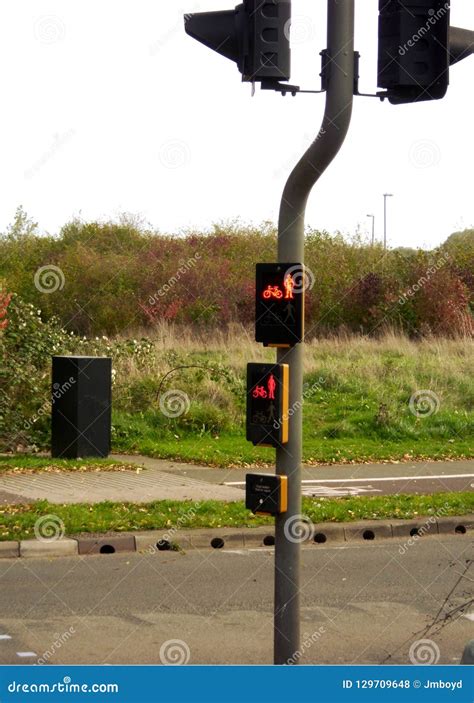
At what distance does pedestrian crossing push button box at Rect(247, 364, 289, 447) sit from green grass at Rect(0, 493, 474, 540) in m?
5.23

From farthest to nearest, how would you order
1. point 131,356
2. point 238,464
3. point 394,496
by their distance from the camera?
1. point 131,356
2. point 238,464
3. point 394,496

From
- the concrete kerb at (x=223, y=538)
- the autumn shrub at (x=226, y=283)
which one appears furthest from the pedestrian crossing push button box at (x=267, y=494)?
the autumn shrub at (x=226, y=283)

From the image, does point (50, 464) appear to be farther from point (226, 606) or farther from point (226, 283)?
point (226, 283)

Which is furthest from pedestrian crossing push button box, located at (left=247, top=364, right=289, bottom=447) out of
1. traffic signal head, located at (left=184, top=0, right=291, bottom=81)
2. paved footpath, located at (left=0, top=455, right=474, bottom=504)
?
paved footpath, located at (left=0, top=455, right=474, bottom=504)

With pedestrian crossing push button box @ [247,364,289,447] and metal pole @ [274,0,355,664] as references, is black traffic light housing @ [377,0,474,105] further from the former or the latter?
pedestrian crossing push button box @ [247,364,289,447]

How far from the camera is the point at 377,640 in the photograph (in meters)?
7.64

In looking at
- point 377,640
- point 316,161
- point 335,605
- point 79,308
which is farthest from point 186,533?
point 79,308

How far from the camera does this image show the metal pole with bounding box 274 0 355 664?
5.73 meters

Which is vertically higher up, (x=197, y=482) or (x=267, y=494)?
(x=267, y=494)

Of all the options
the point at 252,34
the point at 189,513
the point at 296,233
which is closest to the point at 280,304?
the point at 296,233

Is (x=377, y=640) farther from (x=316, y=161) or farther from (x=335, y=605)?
(x=316, y=161)

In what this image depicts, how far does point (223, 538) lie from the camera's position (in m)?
11.1

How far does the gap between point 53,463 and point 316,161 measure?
34.0 feet

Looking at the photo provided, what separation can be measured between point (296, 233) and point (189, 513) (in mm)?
6351
